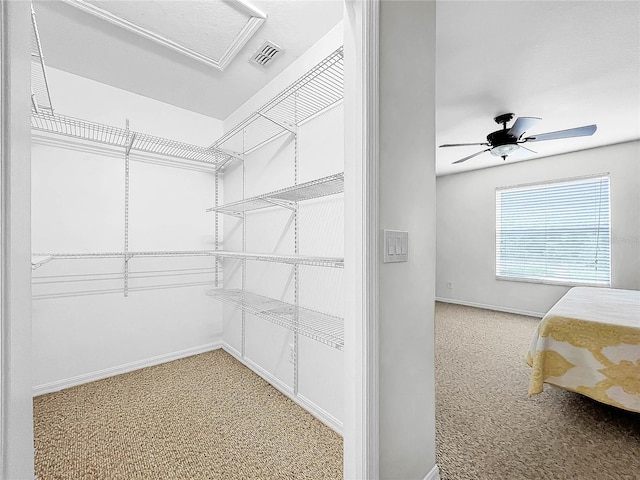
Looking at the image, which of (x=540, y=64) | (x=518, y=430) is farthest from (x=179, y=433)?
(x=540, y=64)

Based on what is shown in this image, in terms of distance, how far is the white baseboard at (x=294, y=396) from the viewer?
170 centimetres

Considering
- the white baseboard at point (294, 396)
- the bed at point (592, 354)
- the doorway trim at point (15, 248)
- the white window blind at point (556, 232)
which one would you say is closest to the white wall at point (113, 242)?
the white baseboard at point (294, 396)

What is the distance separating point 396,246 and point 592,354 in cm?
173

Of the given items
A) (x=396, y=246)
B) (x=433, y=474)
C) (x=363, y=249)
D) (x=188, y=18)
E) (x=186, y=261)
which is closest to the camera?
(x=363, y=249)

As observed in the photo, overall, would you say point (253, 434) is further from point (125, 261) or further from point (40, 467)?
point (125, 261)

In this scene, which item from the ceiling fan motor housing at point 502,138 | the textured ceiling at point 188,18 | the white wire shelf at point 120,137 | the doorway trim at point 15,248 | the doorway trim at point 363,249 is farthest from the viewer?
the ceiling fan motor housing at point 502,138

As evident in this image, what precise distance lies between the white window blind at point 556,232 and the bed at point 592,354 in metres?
2.16

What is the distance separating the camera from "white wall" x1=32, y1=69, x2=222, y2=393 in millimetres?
2117

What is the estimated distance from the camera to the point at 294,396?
6.53 ft

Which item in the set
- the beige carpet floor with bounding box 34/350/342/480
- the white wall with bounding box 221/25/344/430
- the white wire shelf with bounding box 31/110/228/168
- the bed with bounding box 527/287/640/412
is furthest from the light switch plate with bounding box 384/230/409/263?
the white wire shelf with bounding box 31/110/228/168

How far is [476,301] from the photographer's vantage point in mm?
4922

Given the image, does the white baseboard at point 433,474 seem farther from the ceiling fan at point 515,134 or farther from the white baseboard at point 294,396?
the ceiling fan at point 515,134

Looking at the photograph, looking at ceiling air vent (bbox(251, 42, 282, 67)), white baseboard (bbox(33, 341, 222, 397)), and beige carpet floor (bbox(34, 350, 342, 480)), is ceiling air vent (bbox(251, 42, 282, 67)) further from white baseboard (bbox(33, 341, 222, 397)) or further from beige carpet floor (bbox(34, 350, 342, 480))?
white baseboard (bbox(33, 341, 222, 397))

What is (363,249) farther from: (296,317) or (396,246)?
(296,317)
